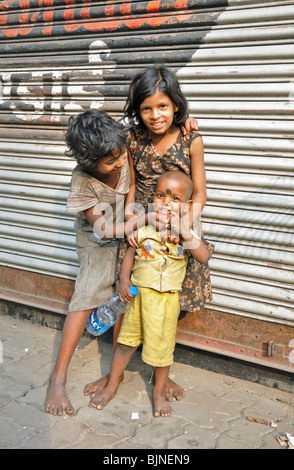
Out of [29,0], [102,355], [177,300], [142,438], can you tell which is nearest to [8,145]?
[29,0]

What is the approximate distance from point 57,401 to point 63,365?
0.79ft

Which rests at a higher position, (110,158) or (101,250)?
(110,158)

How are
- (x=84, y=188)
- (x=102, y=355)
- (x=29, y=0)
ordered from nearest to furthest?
(x=84, y=188), (x=102, y=355), (x=29, y=0)

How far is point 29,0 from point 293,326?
10.9 feet

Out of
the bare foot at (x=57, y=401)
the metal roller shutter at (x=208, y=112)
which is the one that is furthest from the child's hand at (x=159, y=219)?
the bare foot at (x=57, y=401)

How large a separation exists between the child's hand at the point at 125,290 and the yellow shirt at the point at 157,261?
0.23 feet

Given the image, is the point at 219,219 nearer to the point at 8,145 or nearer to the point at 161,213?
the point at 161,213

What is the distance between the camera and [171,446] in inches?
101

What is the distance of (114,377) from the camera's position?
3.05 metres

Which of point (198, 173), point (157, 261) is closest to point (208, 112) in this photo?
point (198, 173)

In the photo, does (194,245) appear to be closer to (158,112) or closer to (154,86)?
(158,112)

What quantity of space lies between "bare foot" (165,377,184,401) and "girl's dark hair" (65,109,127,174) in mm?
1477

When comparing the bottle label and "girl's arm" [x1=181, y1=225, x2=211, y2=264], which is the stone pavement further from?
"girl's arm" [x1=181, y1=225, x2=211, y2=264]

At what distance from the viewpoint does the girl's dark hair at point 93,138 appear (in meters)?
2.62
